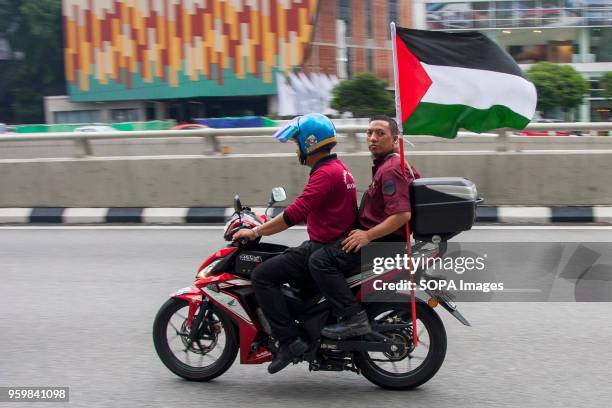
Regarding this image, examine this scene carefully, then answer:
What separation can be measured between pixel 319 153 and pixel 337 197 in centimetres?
27

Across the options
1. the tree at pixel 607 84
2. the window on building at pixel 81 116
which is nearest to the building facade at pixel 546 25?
the tree at pixel 607 84

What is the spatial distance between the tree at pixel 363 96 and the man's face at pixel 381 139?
39205mm

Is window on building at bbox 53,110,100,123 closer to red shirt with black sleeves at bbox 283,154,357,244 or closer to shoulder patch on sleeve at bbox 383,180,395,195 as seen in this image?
red shirt with black sleeves at bbox 283,154,357,244

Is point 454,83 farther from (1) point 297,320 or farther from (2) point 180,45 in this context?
(2) point 180,45

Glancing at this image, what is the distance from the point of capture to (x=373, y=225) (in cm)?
452

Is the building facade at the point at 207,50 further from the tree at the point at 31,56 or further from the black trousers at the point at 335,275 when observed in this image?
the black trousers at the point at 335,275

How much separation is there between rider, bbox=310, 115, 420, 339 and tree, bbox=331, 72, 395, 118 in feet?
129

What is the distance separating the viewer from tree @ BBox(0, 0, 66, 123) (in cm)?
7119

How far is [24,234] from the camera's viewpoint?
33.5 feet

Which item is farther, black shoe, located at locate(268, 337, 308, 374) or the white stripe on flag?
the white stripe on flag

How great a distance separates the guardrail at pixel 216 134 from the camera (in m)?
9.91

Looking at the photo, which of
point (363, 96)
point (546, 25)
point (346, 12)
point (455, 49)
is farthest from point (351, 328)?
point (346, 12)

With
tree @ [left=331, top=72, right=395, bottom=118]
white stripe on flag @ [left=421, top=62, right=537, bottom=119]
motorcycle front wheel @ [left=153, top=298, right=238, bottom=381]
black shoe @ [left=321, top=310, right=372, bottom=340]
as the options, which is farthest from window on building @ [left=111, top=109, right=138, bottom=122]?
black shoe @ [left=321, top=310, right=372, bottom=340]

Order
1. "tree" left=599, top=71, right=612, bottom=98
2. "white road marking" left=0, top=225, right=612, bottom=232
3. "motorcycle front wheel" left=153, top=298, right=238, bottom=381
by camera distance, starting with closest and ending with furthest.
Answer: "motorcycle front wheel" left=153, top=298, right=238, bottom=381 → "white road marking" left=0, top=225, right=612, bottom=232 → "tree" left=599, top=71, right=612, bottom=98
